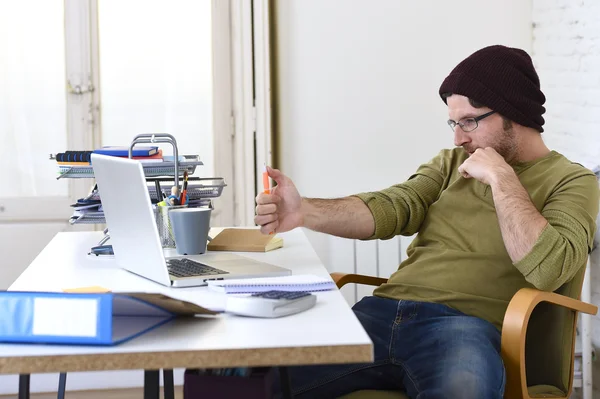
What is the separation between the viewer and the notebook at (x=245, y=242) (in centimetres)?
210

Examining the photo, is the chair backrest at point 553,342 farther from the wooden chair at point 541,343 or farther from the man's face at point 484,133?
the man's face at point 484,133

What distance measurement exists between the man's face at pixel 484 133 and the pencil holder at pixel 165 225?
740 mm

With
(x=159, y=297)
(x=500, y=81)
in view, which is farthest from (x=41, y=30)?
(x=159, y=297)

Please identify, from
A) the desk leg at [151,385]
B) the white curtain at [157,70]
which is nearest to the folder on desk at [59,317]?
the desk leg at [151,385]

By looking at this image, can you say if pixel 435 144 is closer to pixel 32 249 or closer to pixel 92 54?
pixel 92 54

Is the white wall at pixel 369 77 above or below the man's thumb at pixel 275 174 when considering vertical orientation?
above

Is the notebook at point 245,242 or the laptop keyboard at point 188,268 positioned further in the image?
the notebook at point 245,242

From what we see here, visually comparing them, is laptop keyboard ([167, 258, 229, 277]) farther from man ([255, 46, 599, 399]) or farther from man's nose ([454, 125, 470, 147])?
man's nose ([454, 125, 470, 147])

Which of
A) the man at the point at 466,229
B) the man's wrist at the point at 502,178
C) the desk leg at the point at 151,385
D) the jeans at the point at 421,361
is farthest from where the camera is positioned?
the man's wrist at the point at 502,178

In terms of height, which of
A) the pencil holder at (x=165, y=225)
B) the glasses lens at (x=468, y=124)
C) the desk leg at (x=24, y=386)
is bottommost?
the desk leg at (x=24, y=386)

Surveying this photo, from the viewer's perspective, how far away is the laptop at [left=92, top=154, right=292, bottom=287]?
5.09 ft

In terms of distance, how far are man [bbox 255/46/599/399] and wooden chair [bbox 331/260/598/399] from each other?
0.04 meters

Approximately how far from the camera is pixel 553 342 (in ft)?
6.56

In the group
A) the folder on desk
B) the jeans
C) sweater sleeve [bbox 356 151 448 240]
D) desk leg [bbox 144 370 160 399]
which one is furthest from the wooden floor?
the folder on desk
